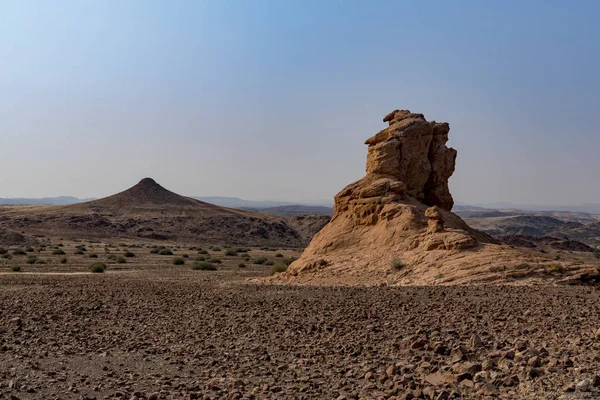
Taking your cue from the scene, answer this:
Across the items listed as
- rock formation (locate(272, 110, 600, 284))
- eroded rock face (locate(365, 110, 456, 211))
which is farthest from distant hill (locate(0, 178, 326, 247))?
rock formation (locate(272, 110, 600, 284))

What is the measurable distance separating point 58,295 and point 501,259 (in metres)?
12.9

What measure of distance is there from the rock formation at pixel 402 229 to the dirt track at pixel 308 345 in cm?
333

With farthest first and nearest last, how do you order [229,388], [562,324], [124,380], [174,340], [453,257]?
1. [453,257]
2. [174,340]
3. [562,324]
4. [124,380]
5. [229,388]

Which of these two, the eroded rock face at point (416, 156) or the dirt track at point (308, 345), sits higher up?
the eroded rock face at point (416, 156)

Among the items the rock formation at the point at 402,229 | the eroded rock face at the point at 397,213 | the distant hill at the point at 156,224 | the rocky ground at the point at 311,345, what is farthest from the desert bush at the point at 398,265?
the distant hill at the point at 156,224

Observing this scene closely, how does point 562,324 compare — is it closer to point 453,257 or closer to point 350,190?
point 453,257

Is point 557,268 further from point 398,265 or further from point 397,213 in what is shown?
point 397,213

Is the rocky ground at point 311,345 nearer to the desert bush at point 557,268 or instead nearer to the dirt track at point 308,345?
the dirt track at point 308,345

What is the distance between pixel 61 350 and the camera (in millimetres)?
10031

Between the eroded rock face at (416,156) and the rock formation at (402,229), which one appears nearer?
the rock formation at (402,229)

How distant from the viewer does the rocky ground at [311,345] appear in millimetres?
6969

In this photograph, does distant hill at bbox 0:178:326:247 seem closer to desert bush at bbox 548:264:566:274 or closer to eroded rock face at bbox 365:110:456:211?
eroded rock face at bbox 365:110:456:211

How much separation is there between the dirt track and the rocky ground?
0.03m

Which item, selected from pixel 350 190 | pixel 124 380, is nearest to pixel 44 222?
pixel 350 190
